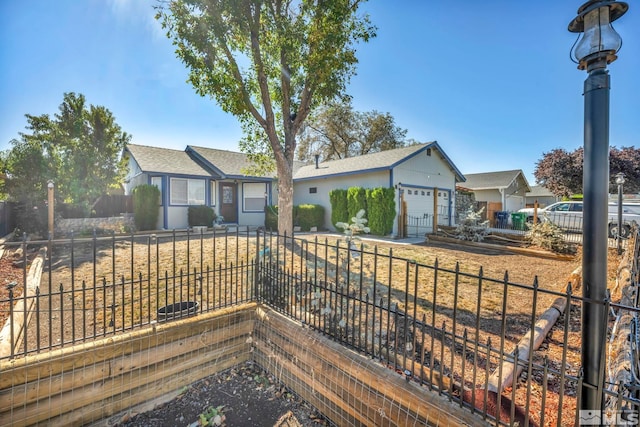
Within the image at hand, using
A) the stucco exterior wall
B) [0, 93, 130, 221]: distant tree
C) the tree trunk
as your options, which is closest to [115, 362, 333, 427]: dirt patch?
the tree trunk

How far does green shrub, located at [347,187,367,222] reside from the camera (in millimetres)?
13383

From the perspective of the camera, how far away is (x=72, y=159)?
12.2 meters

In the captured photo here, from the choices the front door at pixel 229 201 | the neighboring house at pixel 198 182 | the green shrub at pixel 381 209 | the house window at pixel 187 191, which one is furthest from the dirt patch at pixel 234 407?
the front door at pixel 229 201

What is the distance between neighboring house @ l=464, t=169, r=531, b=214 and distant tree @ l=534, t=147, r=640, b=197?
1.88m

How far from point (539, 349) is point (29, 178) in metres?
16.2

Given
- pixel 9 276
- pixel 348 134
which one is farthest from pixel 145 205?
pixel 348 134

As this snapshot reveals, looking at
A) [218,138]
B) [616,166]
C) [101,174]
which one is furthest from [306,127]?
[616,166]

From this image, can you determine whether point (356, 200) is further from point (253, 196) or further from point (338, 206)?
point (253, 196)

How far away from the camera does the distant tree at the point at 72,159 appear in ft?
36.3

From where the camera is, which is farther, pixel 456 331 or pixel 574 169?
pixel 574 169

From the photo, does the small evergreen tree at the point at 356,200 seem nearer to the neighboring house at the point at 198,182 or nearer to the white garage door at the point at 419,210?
the white garage door at the point at 419,210

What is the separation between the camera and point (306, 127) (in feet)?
93.4

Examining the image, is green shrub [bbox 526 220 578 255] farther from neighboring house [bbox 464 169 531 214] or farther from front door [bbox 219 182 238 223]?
front door [bbox 219 182 238 223]

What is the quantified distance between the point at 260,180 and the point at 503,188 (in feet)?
61.5
